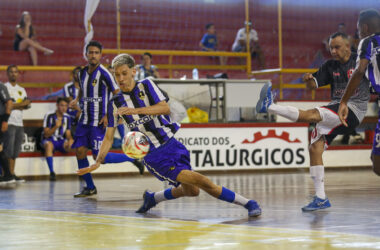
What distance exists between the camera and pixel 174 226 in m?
6.81

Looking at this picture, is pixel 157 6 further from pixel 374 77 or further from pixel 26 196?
pixel 374 77

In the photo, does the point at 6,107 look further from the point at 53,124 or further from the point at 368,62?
the point at 368,62

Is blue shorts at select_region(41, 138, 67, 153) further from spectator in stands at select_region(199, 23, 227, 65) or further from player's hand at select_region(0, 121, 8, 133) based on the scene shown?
spectator in stands at select_region(199, 23, 227, 65)

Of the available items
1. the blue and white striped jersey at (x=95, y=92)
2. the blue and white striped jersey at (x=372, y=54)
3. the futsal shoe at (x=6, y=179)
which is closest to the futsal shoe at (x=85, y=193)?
the blue and white striped jersey at (x=95, y=92)

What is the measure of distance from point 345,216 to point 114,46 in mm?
13957

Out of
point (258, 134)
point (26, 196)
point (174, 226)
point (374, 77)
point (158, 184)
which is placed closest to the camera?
point (174, 226)

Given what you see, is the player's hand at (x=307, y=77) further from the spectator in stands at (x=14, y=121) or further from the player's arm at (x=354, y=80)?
the spectator in stands at (x=14, y=121)

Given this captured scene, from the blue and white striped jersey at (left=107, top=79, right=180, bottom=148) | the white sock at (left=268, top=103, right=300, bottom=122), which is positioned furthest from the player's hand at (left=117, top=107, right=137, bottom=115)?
the white sock at (left=268, top=103, right=300, bottom=122)

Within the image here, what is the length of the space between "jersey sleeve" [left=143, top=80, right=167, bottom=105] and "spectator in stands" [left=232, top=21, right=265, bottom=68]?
44.3ft

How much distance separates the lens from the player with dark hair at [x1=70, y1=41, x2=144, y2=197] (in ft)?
37.1

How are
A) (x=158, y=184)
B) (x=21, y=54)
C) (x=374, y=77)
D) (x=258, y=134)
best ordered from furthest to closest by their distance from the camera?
1. (x=21, y=54)
2. (x=258, y=134)
3. (x=158, y=184)
4. (x=374, y=77)

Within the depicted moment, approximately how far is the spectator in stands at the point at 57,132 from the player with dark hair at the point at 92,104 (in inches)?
182

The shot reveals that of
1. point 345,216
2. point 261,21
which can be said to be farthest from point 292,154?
point 345,216

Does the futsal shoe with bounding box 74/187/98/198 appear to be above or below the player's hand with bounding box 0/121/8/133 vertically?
below
